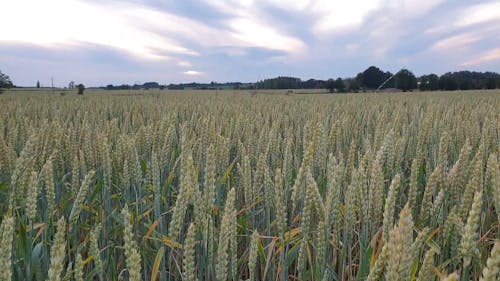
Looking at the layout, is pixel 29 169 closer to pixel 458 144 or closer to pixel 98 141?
pixel 98 141

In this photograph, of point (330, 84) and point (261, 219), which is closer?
point (261, 219)

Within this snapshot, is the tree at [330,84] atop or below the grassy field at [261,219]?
atop

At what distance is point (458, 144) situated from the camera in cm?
222

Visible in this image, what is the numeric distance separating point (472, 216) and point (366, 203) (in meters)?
0.42

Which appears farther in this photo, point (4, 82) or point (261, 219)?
point (4, 82)

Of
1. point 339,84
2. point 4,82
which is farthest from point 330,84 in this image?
point 4,82

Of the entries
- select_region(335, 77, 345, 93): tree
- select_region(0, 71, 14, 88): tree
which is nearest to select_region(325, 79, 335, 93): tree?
select_region(335, 77, 345, 93): tree

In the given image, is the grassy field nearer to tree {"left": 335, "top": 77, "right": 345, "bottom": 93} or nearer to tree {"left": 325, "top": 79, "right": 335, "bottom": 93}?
tree {"left": 335, "top": 77, "right": 345, "bottom": 93}

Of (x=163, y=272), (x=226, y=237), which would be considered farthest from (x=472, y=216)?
(x=163, y=272)

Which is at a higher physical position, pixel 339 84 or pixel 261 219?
pixel 339 84

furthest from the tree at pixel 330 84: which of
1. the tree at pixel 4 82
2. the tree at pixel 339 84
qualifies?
the tree at pixel 4 82

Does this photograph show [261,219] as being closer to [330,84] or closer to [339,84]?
[339,84]

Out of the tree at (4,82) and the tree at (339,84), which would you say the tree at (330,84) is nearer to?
the tree at (339,84)

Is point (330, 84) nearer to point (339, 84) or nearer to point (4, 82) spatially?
point (339, 84)
